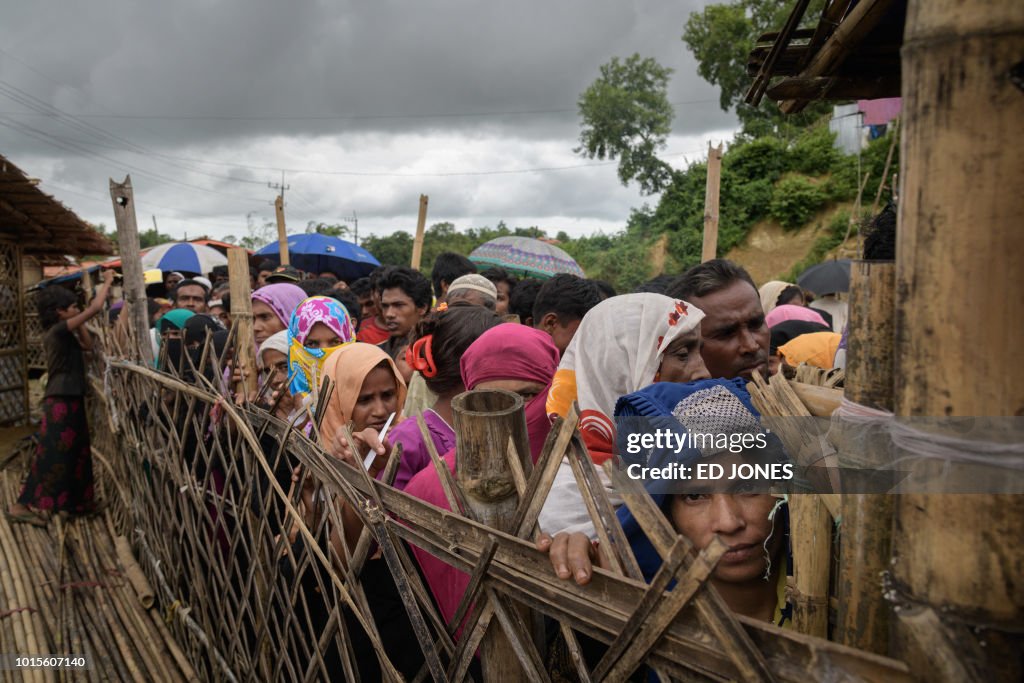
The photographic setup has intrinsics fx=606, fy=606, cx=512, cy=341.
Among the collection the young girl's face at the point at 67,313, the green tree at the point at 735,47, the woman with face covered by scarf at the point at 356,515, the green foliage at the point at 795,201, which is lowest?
the woman with face covered by scarf at the point at 356,515

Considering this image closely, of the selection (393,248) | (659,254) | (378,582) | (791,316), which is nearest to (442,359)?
(378,582)

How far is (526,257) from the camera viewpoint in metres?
8.54

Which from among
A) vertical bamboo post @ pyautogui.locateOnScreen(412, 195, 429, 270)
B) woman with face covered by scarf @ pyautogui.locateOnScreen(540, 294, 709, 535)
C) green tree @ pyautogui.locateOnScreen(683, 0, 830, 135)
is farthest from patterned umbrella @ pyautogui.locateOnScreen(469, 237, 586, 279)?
green tree @ pyautogui.locateOnScreen(683, 0, 830, 135)

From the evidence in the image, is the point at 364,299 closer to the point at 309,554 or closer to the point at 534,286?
the point at 534,286

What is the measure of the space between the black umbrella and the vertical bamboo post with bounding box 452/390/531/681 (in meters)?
7.17

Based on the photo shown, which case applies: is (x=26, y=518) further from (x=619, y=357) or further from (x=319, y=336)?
(x=619, y=357)

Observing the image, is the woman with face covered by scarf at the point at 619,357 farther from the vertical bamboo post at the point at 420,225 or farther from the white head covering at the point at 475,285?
the vertical bamboo post at the point at 420,225

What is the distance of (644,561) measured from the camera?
136 cm

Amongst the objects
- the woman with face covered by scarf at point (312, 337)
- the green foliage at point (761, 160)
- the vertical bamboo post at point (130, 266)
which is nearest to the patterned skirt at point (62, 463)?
the vertical bamboo post at point (130, 266)

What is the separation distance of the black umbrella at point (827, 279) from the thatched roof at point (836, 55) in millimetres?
5426

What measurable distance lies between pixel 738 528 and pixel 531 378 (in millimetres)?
1000

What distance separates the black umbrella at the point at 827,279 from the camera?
24.4ft

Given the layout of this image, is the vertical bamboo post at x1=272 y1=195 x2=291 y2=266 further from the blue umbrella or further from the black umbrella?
the black umbrella

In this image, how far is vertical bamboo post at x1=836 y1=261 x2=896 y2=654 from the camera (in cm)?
78
